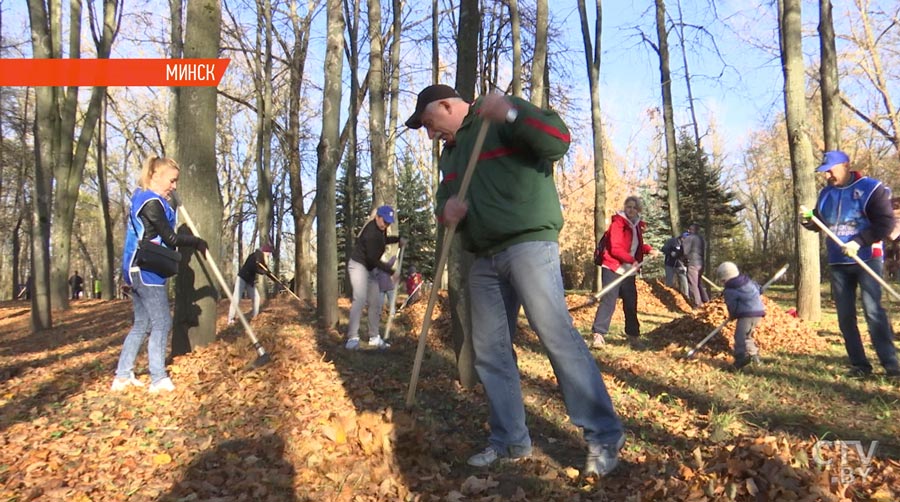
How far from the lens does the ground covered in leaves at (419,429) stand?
2.74 metres

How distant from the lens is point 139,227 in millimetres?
5027

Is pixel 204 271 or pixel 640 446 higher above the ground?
pixel 204 271

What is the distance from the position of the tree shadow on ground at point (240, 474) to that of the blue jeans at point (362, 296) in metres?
3.63

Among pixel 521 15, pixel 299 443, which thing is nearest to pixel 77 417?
pixel 299 443

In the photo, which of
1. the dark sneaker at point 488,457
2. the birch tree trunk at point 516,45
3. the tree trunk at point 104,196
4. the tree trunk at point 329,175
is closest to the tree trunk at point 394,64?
the birch tree trunk at point 516,45

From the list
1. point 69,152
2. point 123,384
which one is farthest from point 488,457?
point 69,152

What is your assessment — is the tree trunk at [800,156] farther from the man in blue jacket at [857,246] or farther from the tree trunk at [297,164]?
the tree trunk at [297,164]

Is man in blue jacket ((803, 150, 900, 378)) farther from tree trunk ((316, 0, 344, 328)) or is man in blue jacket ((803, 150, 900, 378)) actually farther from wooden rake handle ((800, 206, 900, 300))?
tree trunk ((316, 0, 344, 328))

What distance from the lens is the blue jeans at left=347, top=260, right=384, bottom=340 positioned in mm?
7387

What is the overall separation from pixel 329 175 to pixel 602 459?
24.2 feet

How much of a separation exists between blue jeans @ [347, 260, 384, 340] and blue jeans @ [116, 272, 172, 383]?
2520mm

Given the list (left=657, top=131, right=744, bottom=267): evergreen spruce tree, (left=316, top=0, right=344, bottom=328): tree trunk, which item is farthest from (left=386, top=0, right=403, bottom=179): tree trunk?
(left=657, top=131, right=744, bottom=267): evergreen spruce tree

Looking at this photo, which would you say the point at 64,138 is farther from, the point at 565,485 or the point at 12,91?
the point at 565,485

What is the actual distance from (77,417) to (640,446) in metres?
3.85
